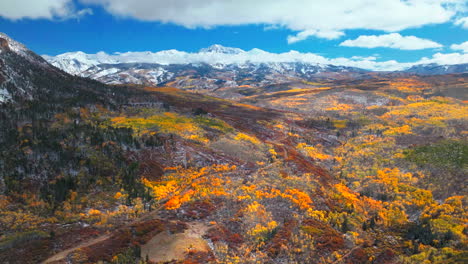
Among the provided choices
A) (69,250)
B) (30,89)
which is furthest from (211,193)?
(30,89)

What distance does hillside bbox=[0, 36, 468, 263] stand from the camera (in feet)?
135

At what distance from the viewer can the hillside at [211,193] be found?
41.3m

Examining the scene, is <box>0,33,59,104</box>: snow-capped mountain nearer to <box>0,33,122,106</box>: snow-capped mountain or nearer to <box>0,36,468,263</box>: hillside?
<box>0,33,122,106</box>: snow-capped mountain

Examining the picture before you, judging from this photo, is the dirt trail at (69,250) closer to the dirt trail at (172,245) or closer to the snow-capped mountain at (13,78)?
the dirt trail at (172,245)

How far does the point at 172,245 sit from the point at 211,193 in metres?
19.3

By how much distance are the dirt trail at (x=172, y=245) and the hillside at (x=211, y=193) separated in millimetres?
245

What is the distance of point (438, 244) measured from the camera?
47.0 m

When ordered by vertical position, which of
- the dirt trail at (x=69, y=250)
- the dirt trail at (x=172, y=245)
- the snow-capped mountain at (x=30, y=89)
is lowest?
the dirt trail at (x=172, y=245)

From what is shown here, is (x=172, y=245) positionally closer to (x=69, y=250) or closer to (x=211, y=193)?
(x=69, y=250)

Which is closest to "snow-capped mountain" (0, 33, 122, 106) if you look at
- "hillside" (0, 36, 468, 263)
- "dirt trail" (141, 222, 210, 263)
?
"hillside" (0, 36, 468, 263)

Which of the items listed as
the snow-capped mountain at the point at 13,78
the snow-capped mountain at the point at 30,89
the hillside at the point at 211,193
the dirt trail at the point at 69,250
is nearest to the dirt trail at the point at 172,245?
the hillside at the point at 211,193

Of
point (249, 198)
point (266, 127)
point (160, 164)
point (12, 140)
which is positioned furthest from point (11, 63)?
point (249, 198)

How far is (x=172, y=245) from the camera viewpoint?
40594mm

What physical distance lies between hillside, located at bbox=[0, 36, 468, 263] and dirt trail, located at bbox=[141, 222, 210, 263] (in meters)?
0.25
